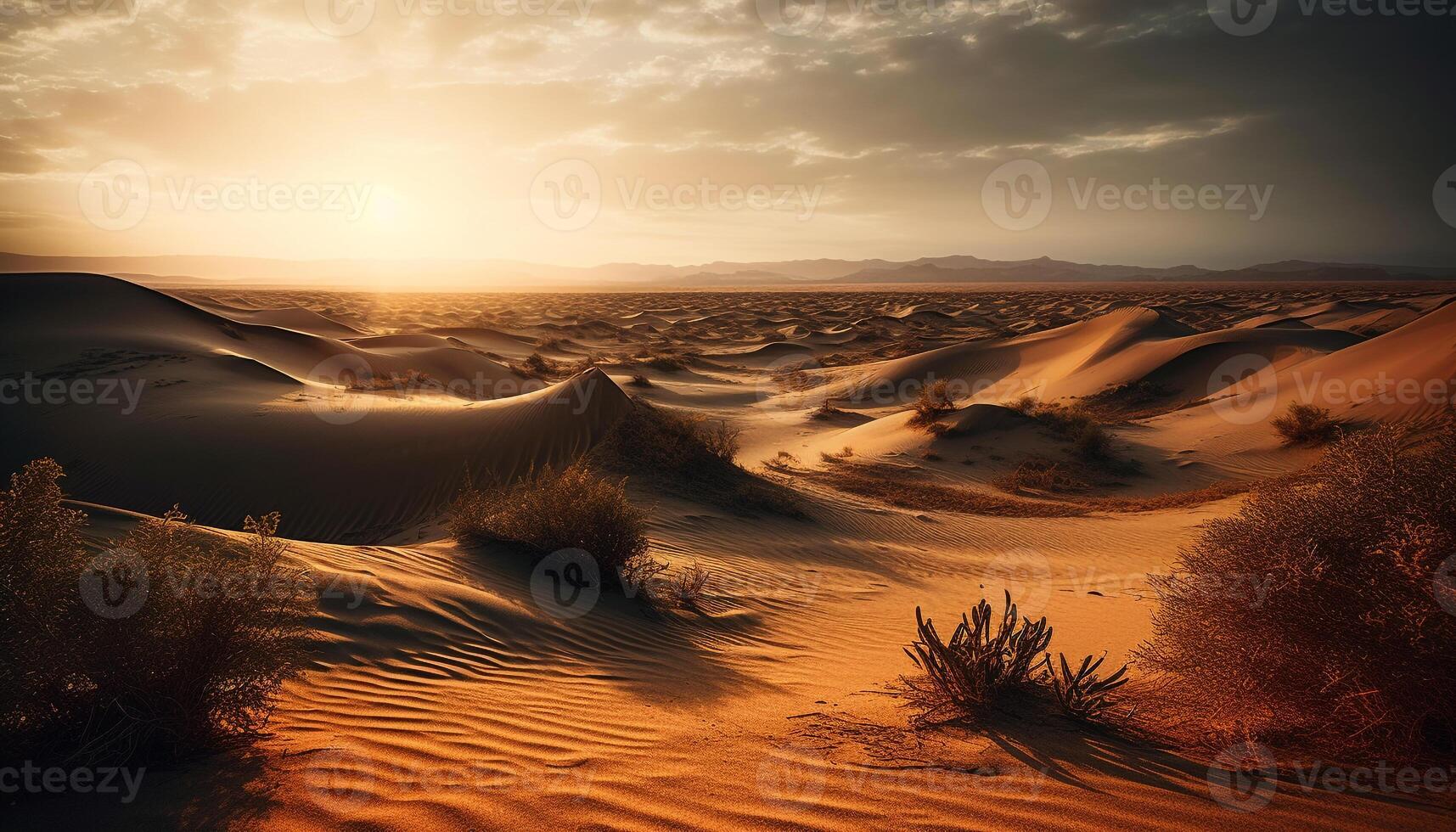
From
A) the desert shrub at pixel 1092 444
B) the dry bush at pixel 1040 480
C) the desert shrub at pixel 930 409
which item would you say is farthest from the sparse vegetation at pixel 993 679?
the desert shrub at pixel 930 409

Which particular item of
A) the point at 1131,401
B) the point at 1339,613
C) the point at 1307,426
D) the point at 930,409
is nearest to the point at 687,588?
the point at 1339,613

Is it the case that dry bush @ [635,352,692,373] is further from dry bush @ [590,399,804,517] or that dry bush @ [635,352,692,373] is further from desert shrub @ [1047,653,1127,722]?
desert shrub @ [1047,653,1127,722]

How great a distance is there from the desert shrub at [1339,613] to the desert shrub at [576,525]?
442cm

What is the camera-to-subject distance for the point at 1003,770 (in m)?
2.95

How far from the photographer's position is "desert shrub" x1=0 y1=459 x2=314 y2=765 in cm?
258

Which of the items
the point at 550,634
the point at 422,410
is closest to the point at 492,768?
the point at 550,634

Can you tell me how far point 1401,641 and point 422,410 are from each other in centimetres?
1255

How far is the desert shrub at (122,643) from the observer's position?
8.46 feet

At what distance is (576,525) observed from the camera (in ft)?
21.2

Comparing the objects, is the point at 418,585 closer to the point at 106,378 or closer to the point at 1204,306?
the point at 106,378

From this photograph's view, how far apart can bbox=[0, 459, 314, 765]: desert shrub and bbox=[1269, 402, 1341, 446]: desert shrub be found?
17.0m

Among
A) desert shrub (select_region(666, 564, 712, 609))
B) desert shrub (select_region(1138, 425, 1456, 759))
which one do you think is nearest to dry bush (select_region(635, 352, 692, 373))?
desert shrub (select_region(666, 564, 712, 609))

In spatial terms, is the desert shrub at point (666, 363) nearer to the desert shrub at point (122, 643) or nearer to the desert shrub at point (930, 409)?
the desert shrub at point (930, 409)

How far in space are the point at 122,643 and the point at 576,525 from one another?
3.85 meters
